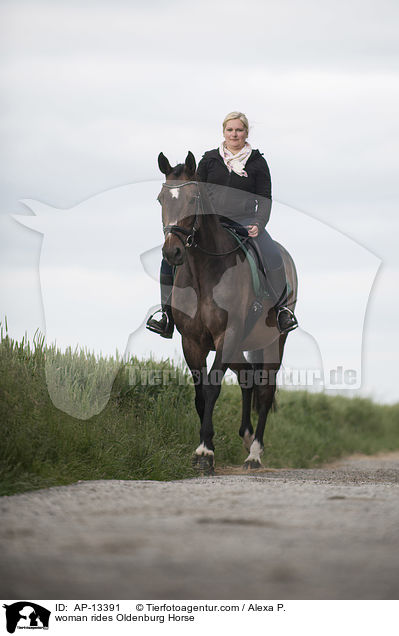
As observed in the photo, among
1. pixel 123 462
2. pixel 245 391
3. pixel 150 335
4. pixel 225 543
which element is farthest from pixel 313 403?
pixel 225 543

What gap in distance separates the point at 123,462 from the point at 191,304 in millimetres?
1851

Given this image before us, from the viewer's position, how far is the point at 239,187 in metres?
8.40

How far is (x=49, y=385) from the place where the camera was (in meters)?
7.02

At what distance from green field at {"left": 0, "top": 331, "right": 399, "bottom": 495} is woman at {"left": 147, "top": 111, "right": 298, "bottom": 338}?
97cm

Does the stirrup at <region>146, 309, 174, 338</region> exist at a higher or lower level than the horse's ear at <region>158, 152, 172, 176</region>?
lower

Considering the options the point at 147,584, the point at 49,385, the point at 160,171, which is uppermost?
the point at 160,171

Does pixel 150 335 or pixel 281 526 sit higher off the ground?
pixel 150 335

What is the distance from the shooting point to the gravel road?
9.78 ft

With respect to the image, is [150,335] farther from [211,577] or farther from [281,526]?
[211,577]

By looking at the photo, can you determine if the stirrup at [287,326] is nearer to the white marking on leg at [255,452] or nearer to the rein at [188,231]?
the rein at [188,231]

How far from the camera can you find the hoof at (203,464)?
788 cm

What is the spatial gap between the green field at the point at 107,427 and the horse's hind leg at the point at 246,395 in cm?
33
